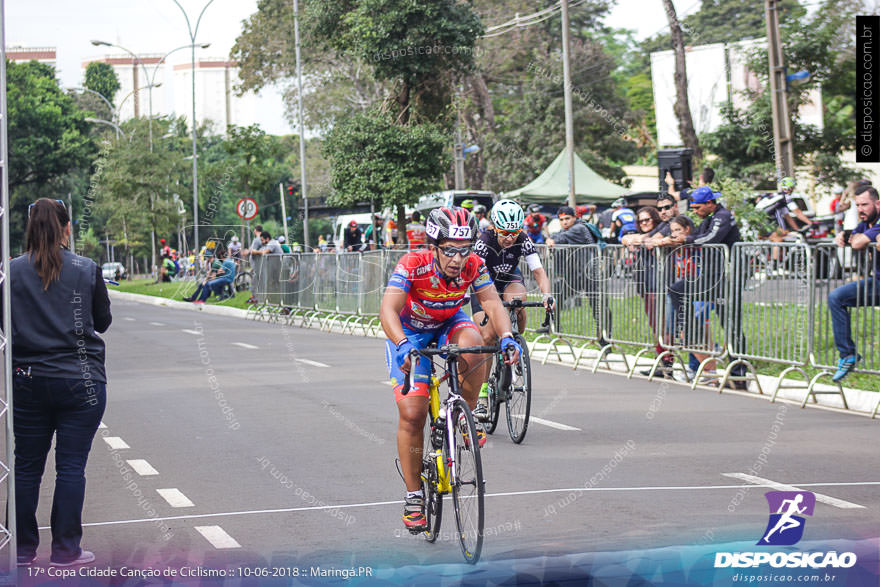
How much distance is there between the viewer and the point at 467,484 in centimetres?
603

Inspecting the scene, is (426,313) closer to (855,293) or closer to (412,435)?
(412,435)

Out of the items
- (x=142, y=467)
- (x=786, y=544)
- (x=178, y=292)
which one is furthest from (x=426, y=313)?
(x=178, y=292)

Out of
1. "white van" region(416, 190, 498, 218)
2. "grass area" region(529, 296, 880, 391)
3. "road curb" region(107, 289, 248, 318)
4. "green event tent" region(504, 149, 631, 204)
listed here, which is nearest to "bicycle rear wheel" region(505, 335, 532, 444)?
"grass area" region(529, 296, 880, 391)

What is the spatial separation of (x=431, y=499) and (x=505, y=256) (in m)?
4.27

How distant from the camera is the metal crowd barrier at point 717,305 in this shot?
12266 mm

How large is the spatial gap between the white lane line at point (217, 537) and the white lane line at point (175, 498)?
2.38 ft

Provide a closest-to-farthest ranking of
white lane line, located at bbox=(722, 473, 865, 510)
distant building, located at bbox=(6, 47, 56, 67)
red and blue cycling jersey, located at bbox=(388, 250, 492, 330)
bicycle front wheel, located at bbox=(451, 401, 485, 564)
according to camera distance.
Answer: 1. bicycle front wheel, located at bbox=(451, 401, 485, 564)
2. red and blue cycling jersey, located at bbox=(388, 250, 492, 330)
3. white lane line, located at bbox=(722, 473, 865, 510)
4. distant building, located at bbox=(6, 47, 56, 67)

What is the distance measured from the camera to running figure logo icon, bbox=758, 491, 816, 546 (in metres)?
6.52

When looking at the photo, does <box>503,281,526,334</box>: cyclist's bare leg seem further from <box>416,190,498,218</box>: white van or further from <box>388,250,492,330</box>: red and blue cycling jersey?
<box>416,190,498,218</box>: white van

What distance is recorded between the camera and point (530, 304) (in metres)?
9.52

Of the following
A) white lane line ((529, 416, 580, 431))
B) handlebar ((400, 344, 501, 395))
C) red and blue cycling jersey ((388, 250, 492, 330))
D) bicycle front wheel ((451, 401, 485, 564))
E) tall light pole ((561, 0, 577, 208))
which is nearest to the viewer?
bicycle front wheel ((451, 401, 485, 564))

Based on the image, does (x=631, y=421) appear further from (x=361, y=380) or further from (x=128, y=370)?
(x=128, y=370)

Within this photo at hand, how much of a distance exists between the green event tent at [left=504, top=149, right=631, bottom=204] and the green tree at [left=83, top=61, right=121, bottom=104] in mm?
78072

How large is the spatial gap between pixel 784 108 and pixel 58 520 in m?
16.1
